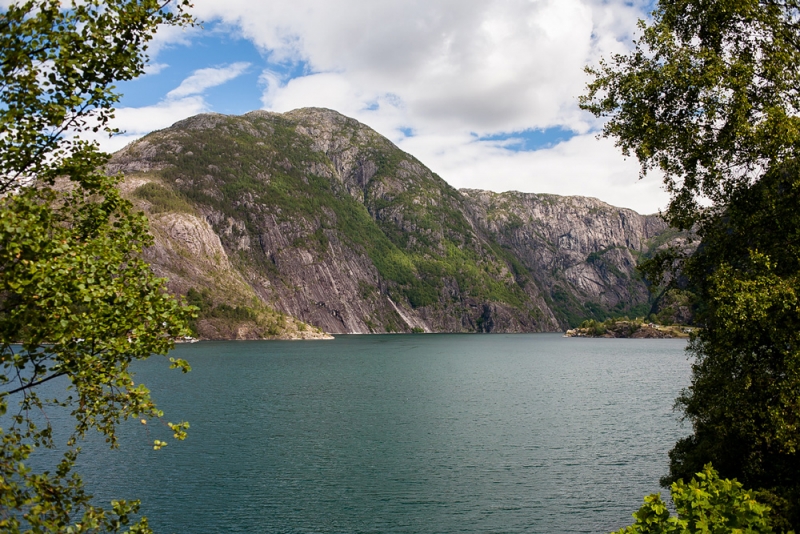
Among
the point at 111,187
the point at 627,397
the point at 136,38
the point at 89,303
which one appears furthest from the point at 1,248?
the point at 627,397

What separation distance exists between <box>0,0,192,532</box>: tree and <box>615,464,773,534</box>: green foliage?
12.3 metres

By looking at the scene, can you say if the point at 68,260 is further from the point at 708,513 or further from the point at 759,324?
the point at 759,324

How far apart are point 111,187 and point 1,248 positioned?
387 cm

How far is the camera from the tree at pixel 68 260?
10734 millimetres

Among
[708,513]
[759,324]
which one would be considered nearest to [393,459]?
[759,324]

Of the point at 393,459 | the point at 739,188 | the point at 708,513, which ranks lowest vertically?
the point at 393,459

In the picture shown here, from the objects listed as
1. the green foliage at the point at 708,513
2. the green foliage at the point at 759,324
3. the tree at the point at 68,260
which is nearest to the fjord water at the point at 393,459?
the green foliage at the point at 759,324

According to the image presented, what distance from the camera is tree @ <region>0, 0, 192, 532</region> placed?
10734mm

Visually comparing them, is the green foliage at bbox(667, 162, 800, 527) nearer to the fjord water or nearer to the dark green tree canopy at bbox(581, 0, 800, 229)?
the dark green tree canopy at bbox(581, 0, 800, 229)

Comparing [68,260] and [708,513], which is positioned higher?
[68,260]

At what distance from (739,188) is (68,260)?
23.1m

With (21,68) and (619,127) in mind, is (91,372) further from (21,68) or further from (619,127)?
(619,127)

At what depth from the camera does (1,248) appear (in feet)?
35.4

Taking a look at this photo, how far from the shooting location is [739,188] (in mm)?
21484
